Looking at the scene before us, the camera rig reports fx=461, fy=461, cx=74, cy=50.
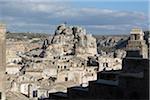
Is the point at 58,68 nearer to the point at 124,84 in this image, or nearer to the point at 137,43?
the point at 137,43

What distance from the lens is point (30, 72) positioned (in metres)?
51.3

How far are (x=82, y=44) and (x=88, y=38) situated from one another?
11.8ft

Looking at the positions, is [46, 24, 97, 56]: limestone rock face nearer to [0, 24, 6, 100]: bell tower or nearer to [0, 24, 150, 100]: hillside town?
[0, 24, 150, 100]: hillside town

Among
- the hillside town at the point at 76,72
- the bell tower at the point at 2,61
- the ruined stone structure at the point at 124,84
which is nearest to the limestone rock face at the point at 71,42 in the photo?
the hillside town at the point at 76,72

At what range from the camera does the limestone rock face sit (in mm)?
87438

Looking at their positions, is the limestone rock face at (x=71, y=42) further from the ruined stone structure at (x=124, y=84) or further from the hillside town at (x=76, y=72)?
the ruined stone structure at (x=124, y=84)

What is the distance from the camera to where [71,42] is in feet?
312

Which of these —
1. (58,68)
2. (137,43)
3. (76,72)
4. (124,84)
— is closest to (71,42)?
(58,68)

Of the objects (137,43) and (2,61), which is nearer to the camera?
(137,43)

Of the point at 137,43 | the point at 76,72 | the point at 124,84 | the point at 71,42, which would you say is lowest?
the point at 76,72

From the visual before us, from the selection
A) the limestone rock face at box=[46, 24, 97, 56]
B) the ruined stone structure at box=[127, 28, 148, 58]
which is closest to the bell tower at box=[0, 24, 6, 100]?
the ruined stone structure at box=[127, 28, 148, 58]

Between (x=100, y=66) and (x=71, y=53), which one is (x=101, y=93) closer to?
(x=100, y=66)

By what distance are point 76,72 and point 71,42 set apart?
43.1m

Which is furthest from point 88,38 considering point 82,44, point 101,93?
point 101,93
